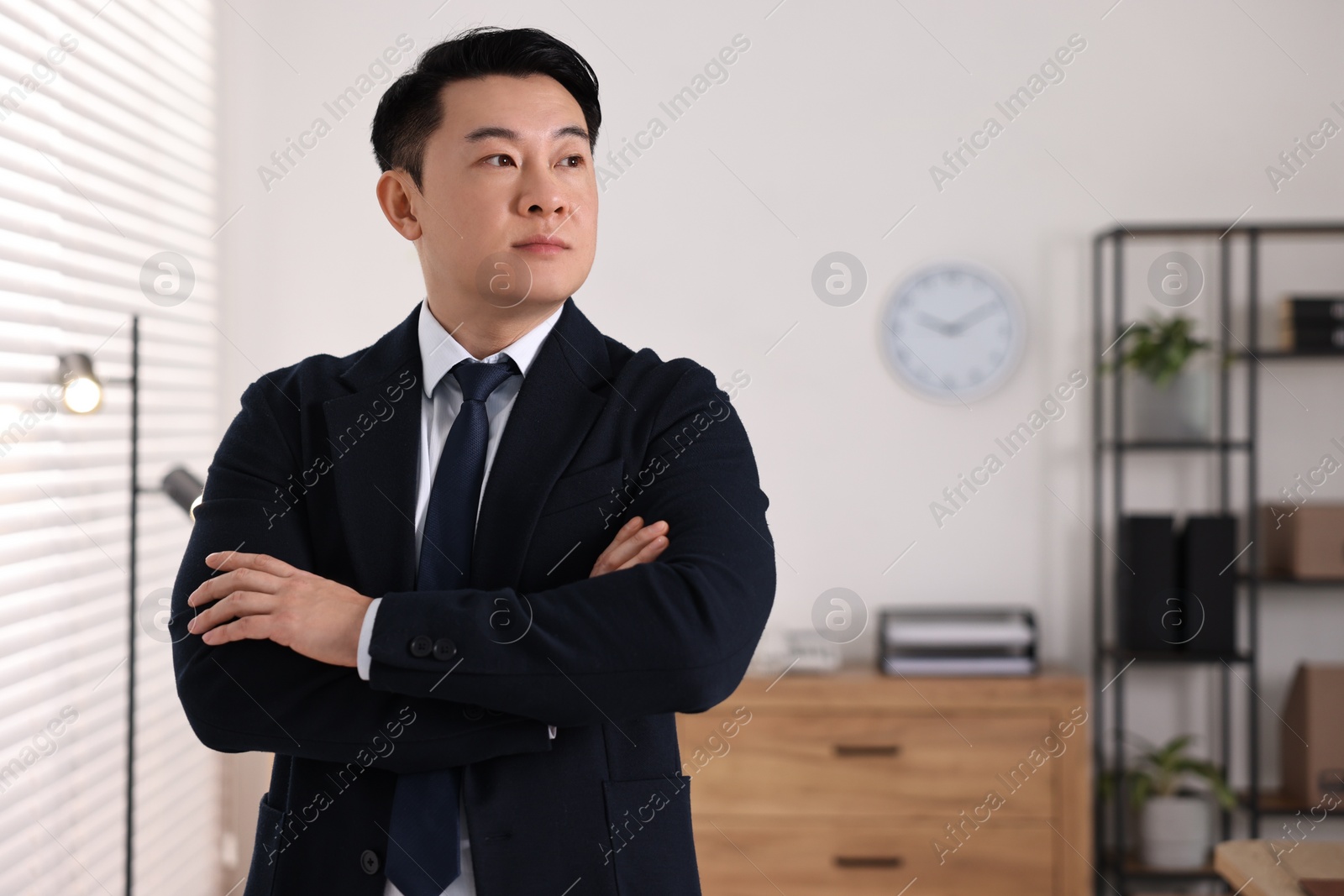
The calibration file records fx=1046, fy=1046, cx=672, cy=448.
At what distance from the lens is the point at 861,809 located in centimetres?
299

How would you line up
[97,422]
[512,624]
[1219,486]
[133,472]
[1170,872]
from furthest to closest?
[1219,486], [1170,872], [97,422], [133,472], [512,624]

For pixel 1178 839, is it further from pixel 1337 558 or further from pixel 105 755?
pixel 105 755

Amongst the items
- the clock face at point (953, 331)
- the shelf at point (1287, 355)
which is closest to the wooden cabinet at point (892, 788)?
the clock face at point (953, 331)

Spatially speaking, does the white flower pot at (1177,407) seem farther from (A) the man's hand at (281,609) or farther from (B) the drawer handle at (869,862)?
(A) the man's hand at (281,609)

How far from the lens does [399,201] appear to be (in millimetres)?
1405

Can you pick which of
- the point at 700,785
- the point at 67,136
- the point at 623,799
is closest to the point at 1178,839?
the point at 700,785

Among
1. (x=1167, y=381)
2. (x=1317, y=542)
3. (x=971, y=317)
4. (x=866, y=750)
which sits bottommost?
(x=866, y=750)

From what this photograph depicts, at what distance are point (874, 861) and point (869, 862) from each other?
0.02m

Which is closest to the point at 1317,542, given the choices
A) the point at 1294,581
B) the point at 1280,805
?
the point at 1294,581

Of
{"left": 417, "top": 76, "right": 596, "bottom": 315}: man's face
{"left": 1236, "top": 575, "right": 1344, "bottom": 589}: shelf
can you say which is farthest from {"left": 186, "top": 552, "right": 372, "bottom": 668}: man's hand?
{"left": 1236, "top": 575, "right": 1344, "bottom": 589}: shelf

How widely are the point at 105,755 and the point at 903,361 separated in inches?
99.4

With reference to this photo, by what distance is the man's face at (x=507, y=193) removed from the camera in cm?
126

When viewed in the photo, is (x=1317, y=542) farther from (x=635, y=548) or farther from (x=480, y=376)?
(x=480, y=376)

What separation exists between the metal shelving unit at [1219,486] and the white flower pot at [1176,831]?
4 centimetres
